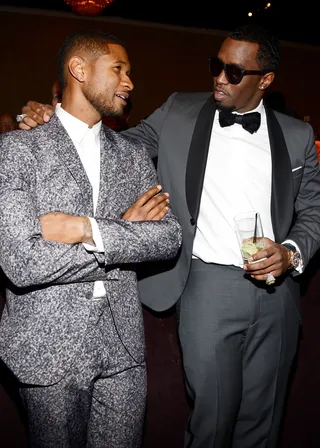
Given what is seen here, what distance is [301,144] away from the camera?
2.31 m

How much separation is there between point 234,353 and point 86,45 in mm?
1402

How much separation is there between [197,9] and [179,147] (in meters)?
7.76

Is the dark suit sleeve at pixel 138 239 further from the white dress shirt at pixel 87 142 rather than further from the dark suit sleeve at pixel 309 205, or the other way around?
the dark suit sleeve at pixel 309 205

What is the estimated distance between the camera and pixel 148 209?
1850 millimetres

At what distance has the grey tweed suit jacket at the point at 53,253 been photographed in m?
1.59

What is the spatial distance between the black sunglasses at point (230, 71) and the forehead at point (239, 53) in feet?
0.12

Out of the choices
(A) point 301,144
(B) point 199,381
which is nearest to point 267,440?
(B) point 199,381

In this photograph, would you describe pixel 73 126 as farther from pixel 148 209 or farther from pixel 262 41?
pixel 262 41

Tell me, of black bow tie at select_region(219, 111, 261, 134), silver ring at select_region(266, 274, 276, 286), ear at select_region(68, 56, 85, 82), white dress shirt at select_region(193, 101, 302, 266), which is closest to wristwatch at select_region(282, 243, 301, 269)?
white dress shirt at select_region(193, 101, 302, 266)

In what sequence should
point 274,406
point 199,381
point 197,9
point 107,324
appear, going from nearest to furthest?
point 107,324, point 199,381, point 274,406, point 197,9

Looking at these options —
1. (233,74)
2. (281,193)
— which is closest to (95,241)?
(281,193)

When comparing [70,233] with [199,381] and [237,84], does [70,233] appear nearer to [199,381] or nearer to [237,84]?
[199,381]

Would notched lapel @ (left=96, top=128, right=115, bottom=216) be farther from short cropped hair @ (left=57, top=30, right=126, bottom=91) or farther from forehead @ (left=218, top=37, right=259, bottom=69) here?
forehead @ (left=218, top=37, right=259, bottom=69)

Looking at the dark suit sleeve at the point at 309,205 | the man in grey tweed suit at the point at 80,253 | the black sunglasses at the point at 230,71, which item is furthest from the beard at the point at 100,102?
the dark suit sleeve at the point at 309,205
